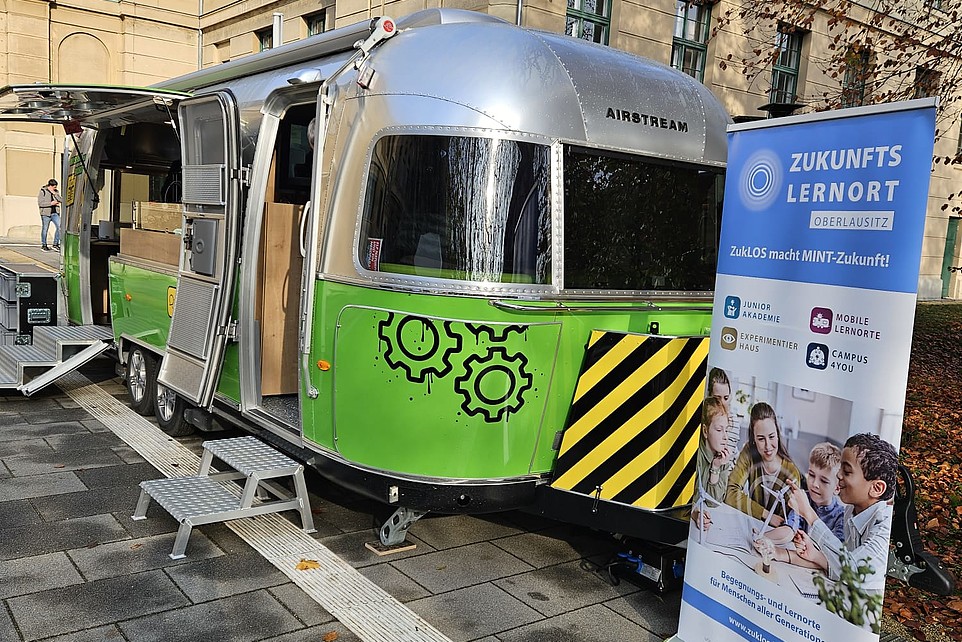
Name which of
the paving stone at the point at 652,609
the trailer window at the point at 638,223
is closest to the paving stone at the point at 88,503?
the paving stone at the point at 652,609

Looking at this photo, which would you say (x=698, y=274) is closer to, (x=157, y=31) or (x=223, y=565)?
(x=223, y=565)

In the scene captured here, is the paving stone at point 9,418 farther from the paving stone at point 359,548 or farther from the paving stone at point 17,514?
the paving stone at point 359,548

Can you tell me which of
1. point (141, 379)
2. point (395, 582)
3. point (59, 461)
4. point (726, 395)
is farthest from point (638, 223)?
point (141, 379)

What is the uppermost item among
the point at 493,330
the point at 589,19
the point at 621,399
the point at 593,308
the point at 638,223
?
the point at 589,19

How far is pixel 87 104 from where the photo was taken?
6.69 m

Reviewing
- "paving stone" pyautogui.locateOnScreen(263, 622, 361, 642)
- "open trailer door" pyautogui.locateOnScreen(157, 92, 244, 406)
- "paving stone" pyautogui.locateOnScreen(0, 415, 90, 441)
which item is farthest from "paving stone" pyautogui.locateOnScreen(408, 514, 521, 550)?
"paving stone" pyautogui.locateOnScreen(0, 415, 90, 441)

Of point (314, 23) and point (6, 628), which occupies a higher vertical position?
point (314, 23)

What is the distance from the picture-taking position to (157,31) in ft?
75.8

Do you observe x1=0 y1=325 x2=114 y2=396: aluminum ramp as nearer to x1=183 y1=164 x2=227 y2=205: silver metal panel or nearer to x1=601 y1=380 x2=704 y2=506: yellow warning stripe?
x1=183 y1=164 x2=227 y2=205: silver metal panel

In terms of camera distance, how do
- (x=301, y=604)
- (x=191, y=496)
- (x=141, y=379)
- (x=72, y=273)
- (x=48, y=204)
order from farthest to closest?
(x=48, y=204) < (x=72, y=273) < (x=141, y=379) < (x=191, y=496) < (x=301, y=604)

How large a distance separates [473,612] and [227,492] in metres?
1.74

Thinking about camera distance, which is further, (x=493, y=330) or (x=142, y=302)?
(x=142, y=302)

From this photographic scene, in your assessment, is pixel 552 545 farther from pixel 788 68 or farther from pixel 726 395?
pixel 788 68

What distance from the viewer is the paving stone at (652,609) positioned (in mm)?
4035
